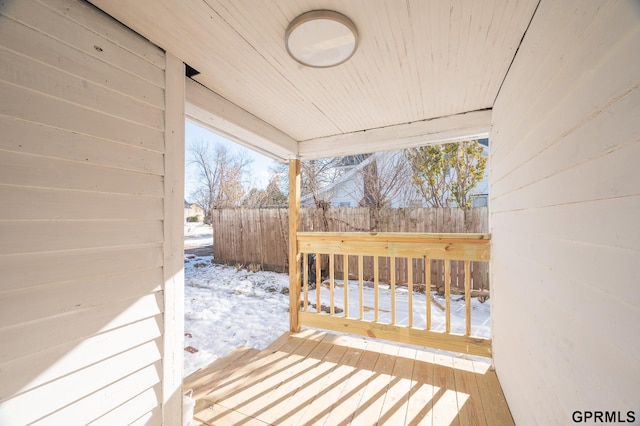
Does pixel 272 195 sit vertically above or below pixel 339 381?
above

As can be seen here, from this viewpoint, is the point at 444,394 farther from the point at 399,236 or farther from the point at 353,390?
the point at 399,236

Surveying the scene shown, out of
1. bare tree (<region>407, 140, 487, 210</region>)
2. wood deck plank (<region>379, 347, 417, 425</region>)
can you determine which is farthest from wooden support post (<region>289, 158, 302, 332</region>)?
bare tree (<region>407, 140, 487, 210</region>)

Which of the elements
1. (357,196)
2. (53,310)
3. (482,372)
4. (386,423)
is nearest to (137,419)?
(53,310)

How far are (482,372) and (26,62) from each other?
3.28 meters

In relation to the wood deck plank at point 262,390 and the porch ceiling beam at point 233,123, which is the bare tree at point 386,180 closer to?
the porch ceiling beam at point 233,123

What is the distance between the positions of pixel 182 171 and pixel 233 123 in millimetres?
724

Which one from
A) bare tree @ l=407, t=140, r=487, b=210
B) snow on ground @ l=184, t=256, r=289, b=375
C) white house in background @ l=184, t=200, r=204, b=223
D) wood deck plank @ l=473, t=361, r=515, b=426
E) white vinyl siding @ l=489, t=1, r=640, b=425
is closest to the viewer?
white vinyl siding @ l=489, t=1, r=640, b=425

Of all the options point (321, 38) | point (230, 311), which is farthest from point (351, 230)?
point (321, 38)

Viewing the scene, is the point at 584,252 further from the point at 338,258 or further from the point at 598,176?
the point at 338,258

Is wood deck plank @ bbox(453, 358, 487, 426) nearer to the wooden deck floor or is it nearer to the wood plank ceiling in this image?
the wooden deck floor

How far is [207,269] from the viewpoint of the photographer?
655 cm

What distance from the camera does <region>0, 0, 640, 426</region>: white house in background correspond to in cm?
72

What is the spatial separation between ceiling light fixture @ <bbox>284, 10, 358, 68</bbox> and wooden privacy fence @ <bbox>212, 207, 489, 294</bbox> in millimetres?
2747

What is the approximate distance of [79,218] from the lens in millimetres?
1083
